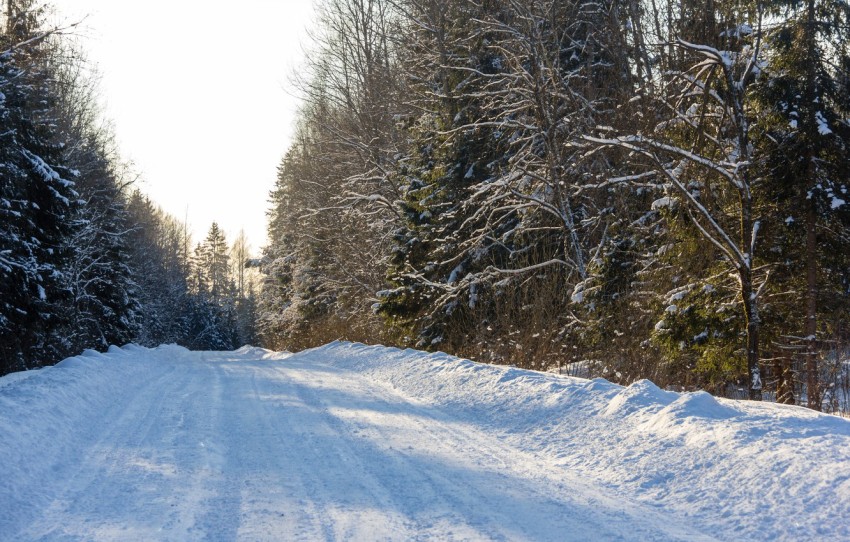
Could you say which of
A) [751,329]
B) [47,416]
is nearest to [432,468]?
[47,416]

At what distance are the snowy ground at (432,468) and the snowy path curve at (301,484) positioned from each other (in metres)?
0.02

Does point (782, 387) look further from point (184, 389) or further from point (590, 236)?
point (184, 389)

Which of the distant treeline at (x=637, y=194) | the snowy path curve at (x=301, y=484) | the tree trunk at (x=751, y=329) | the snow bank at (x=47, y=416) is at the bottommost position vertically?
the snowy path curve at (x=301, y=484)

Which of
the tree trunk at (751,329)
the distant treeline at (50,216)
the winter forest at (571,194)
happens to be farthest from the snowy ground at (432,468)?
the distant treeline at (50,216)

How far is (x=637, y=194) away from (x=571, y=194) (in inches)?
71.3

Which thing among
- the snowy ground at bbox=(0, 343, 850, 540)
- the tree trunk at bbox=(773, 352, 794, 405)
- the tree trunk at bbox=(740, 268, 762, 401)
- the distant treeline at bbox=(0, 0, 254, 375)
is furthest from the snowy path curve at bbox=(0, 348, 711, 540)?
the distant treeline at bbox=(0, 0, 254, 375)

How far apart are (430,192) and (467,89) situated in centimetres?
353

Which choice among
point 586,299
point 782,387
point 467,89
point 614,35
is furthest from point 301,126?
point 782,387

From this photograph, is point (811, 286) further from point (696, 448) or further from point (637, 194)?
point (696, 448)

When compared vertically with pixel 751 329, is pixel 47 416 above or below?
below

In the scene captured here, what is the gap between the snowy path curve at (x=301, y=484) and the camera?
420 centimetres

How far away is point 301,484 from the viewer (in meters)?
5.15

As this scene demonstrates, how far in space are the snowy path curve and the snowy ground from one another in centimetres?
2

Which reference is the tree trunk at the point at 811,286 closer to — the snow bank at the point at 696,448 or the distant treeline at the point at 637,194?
the distant treeline at the point at 637,194
